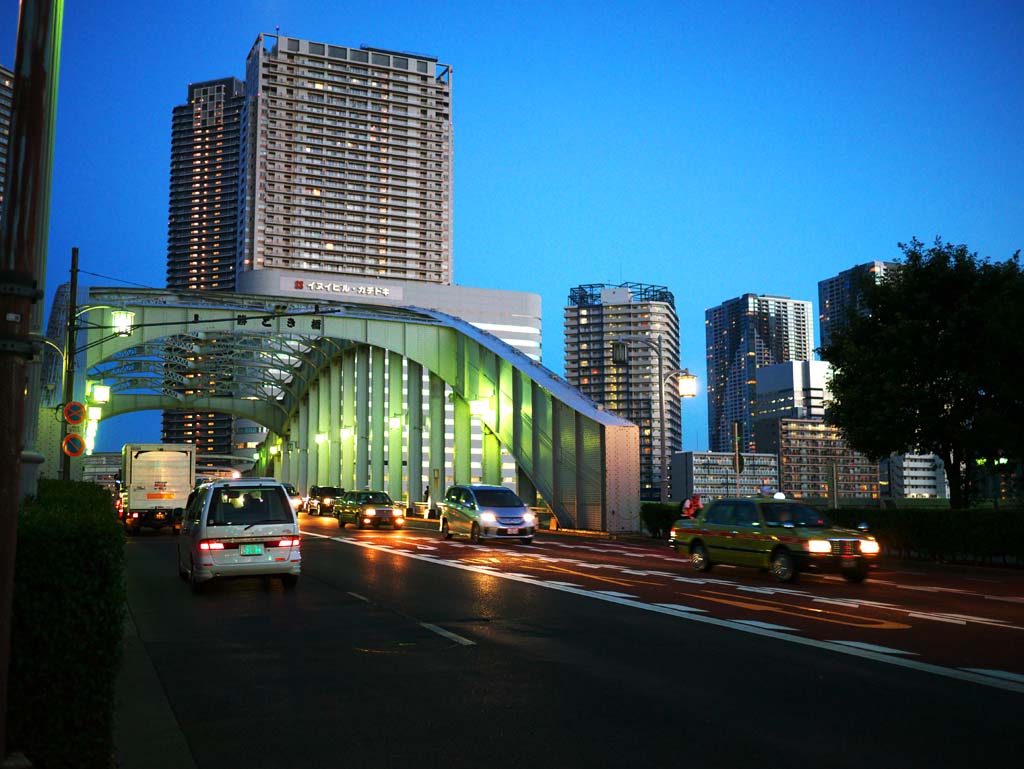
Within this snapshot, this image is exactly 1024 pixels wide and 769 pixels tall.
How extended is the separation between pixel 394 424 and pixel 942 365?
112 ft

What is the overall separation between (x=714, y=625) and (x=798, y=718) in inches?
181

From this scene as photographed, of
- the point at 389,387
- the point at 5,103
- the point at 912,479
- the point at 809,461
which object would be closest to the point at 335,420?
the point at 389,387

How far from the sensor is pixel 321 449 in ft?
232

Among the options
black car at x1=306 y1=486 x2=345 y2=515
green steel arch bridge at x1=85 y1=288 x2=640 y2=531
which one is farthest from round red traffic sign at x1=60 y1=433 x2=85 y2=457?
black car at x1=306 y1=486 x2=345 y2=515

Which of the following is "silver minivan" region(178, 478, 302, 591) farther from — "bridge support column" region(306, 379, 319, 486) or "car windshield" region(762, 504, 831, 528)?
"bridge support column" region(306, 379, 319, 486)

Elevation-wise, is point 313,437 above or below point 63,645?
above

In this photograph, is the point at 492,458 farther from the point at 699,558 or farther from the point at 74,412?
the point at 699,558

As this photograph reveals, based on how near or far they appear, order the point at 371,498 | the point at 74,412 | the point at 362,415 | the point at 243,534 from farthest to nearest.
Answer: the point at 362,415 → the point at 371,498 → the point at 74,412 → the point at 243,534

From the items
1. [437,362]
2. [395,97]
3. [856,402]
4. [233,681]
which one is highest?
[395,97]

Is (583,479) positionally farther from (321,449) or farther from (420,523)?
(321,449)

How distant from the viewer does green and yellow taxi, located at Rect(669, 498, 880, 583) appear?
1641 cm

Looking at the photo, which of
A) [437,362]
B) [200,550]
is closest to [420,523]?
[437,362]

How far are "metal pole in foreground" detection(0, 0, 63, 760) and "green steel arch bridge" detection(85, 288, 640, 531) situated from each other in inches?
884

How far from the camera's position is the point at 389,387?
53.8m
